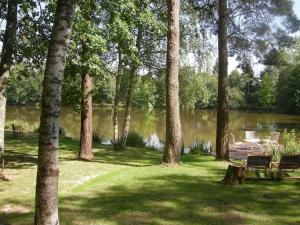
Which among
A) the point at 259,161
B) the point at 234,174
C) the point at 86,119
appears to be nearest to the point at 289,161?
the point at 259,161

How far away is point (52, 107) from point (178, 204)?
3881mm

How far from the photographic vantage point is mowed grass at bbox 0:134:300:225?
711cm

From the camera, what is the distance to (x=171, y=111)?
40.0 feet

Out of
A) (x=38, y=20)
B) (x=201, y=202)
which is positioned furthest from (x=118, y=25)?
(x=201, y=202)

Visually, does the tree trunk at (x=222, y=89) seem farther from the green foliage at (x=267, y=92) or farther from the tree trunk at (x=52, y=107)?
the green foliage at (x=267, y=92)

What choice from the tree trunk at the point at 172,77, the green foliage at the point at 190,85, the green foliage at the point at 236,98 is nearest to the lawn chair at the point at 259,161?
the tree trunk at the point at 172,77

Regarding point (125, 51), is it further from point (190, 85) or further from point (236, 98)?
point (236, 98)

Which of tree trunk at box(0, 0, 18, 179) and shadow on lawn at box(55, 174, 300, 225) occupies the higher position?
tree trunk at box(0, 0, 18, 179)

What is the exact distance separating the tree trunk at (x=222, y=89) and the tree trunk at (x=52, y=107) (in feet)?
32.8

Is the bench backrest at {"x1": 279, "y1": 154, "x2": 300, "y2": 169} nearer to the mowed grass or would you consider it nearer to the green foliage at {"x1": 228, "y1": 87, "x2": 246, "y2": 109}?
the mowed grass

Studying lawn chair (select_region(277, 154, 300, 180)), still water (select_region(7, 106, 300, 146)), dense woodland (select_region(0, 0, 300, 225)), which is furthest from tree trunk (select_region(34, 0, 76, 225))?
still water (select_region(7, 106, 300, 146))

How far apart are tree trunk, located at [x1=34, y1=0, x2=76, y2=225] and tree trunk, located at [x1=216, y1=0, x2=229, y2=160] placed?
32.8 feet

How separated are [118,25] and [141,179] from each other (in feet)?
14.7

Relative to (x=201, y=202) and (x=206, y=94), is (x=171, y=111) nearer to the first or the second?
(x=201, y=202)
